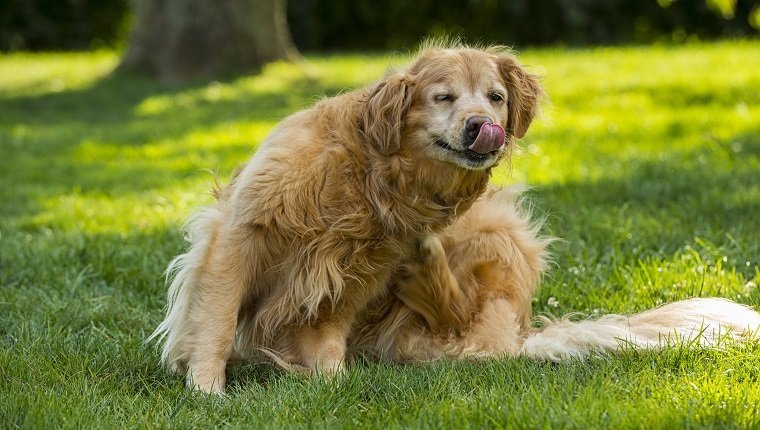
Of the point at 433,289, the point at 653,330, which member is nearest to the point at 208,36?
the point at 433,289

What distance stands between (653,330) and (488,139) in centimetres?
112

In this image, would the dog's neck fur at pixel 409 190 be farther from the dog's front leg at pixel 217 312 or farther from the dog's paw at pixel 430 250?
the dog's front leg at pixel 217 312

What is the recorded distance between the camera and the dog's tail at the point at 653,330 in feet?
13.1

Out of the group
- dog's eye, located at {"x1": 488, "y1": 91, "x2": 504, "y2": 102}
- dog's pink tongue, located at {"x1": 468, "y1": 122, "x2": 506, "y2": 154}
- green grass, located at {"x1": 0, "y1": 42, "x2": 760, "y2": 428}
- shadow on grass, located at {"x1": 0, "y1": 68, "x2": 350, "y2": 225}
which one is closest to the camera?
green grass, located at {"x1": 0, "y1": 42, "x2": 760, "y2": 428}

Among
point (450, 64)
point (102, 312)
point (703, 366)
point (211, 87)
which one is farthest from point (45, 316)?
point (211, 87)

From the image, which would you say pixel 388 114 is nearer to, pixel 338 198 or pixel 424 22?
pixel 338 198

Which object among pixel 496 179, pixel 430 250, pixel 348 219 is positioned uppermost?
pixel 348 219

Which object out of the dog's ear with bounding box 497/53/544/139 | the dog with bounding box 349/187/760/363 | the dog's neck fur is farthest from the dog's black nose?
the dog with bounding box 349/187/760/363

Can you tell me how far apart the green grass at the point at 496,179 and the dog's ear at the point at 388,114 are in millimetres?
812

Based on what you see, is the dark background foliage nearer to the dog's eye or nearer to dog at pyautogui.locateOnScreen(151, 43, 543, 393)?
the dog's eye

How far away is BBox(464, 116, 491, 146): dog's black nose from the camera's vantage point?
12.5 ft

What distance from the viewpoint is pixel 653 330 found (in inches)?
161

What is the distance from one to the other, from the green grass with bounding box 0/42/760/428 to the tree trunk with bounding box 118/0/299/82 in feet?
4.22

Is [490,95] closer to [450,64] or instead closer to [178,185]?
[450,64]
